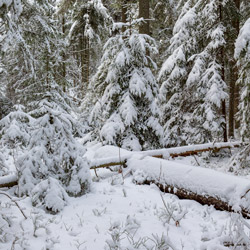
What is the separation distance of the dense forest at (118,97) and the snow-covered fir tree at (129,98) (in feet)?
0.12

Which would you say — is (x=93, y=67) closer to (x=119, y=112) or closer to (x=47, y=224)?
(x=119, y=112)

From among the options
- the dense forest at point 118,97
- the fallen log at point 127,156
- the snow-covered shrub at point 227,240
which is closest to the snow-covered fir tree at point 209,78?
the dense forest at point 118,97

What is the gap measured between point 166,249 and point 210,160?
8448mm

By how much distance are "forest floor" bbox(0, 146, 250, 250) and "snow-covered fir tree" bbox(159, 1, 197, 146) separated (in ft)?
26.3

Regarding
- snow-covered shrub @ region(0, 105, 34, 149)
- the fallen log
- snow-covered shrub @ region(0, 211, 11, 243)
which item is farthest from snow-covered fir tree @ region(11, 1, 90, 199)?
snow-covered shrub @ region(0, 105, 34, 149)

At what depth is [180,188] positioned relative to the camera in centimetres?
449

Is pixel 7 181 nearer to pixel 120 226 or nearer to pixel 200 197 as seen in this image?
pixel 120 226

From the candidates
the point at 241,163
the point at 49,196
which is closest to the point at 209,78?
the point at 241,163

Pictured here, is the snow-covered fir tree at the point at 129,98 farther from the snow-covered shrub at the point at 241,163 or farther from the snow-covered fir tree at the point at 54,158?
the snow-covered fir tree at the point at 54,158

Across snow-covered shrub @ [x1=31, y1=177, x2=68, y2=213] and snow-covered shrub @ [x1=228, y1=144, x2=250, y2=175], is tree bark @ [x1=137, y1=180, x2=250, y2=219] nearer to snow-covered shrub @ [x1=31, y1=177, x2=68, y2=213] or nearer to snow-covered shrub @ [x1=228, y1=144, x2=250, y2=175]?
snow-covered shrub @ [x1=31, y1=177, x2=68, y2=213]

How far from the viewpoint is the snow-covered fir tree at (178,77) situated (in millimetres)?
11438

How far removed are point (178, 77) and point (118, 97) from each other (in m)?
4.65

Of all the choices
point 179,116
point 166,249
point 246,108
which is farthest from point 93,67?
point 166,249

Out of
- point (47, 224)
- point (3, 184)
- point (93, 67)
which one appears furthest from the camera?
point (93, 67)
